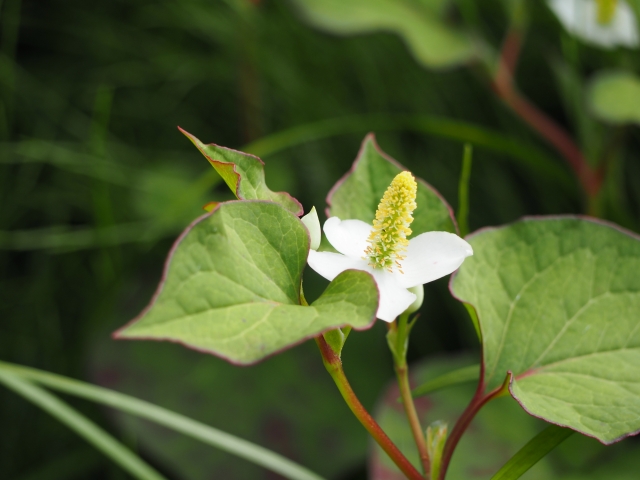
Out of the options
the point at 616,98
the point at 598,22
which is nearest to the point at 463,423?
the point at 616,98

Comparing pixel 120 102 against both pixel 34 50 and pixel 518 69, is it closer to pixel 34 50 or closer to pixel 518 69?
pixel 34 50

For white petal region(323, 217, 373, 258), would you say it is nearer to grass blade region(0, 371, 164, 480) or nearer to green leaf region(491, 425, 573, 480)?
green leaf region(491, 425, 573, 480)

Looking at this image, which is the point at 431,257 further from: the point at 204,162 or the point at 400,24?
the point at 204,162

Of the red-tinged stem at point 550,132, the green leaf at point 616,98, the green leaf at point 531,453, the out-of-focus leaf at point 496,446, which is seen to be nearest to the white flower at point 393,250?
the green leaf at point 531,453

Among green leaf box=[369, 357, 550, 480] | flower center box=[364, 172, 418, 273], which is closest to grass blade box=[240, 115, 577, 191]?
green leaf box=[369, 357, 550, 480]

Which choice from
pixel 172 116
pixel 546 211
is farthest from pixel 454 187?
pixel 172 116
